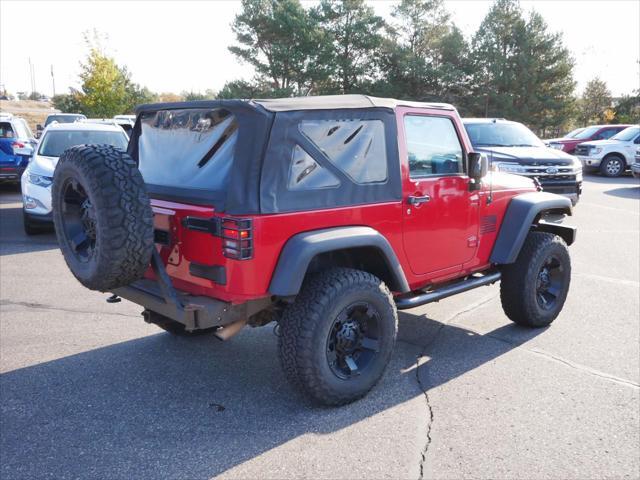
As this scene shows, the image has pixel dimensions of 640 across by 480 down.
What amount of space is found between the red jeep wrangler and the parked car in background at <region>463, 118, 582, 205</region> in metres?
6.48

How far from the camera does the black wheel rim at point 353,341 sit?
360 cm

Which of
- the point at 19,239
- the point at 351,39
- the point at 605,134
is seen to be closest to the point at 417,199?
the point at 19,239

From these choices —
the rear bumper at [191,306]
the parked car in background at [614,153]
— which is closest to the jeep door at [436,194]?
the rear bumper at [191,306]

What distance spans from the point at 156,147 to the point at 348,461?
248 cm

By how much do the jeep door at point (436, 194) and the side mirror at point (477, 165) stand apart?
60mm

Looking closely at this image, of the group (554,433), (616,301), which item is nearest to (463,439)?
(554,433)

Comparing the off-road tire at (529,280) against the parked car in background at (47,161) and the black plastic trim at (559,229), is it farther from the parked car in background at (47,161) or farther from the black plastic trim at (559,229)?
the parked car in background at (47,161)

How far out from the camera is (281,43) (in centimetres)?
3769

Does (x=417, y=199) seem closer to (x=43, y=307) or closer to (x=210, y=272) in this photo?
(x=210, y=272)

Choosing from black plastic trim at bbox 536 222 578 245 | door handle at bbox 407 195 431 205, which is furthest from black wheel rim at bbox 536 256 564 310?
door handle at bbox 407 195 431 205

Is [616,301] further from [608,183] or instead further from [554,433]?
[608,183]

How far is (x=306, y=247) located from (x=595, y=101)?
147ft

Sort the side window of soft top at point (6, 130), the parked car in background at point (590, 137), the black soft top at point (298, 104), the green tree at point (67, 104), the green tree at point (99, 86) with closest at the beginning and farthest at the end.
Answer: the black soft top at point (298, 104)
the side window of soft top at point (6, 130)
the parked car in background at point (590, 137)
the green tree at point (99, 86)
the green tree at point (67, 104)

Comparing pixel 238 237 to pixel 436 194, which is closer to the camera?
pixel 238 237
